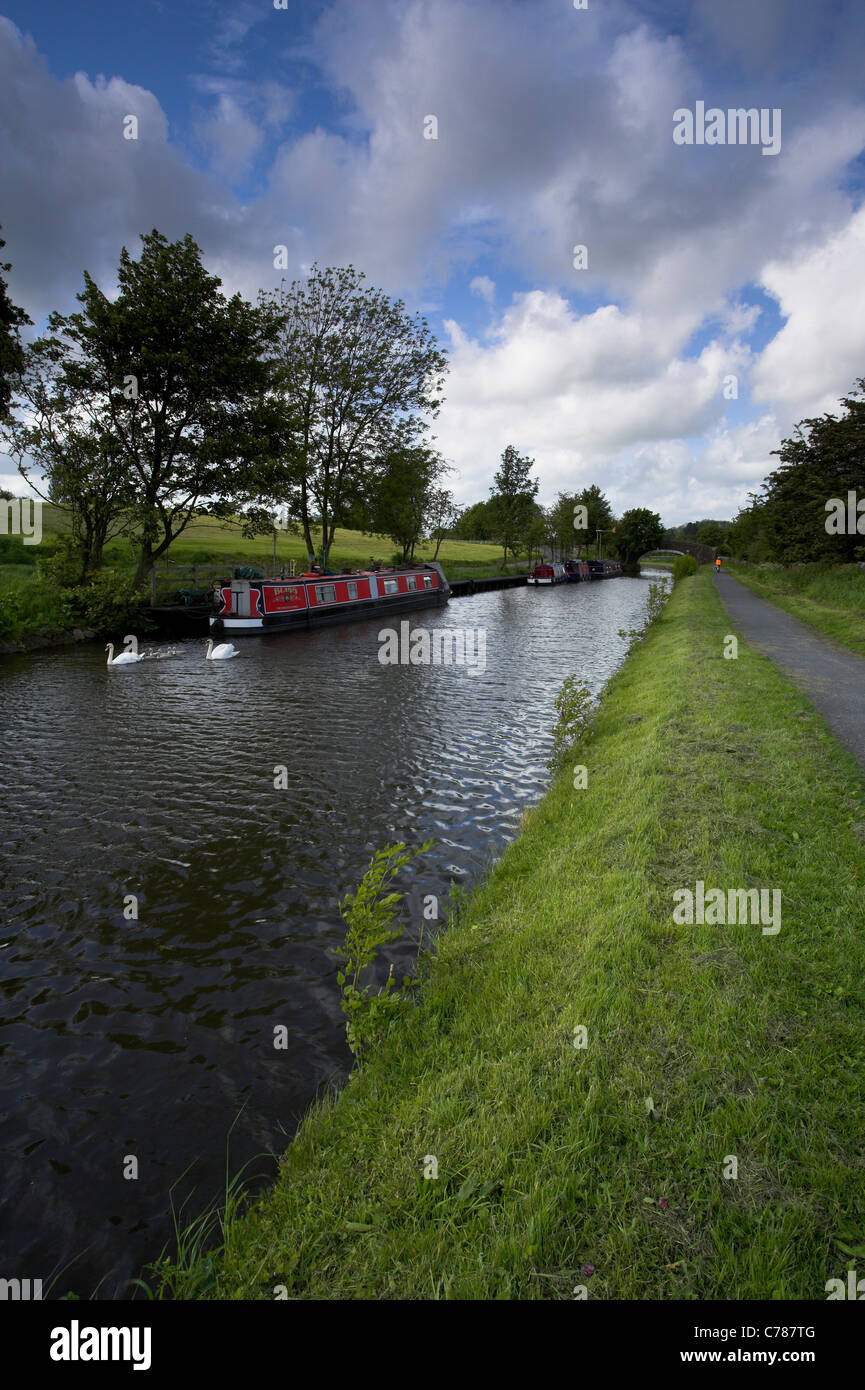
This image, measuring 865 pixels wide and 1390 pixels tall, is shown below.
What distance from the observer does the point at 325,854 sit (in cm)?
713

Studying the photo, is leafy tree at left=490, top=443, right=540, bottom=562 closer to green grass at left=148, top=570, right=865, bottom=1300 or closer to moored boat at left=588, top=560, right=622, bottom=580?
moored boat at left=588, top=560, right=622, bottom=580

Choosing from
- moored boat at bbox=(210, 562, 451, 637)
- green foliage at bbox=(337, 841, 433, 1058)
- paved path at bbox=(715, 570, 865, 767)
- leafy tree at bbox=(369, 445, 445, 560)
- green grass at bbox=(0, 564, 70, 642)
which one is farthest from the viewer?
leafy tree at bbox=(369, 445, 445, 560)

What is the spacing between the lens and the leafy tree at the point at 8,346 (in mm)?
21406

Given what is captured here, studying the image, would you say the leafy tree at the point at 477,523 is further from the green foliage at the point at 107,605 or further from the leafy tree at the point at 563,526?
the green foliage at the point at 107,605

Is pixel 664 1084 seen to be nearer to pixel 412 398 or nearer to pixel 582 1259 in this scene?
pixel 582 1259

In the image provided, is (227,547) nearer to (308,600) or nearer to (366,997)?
(308,600)

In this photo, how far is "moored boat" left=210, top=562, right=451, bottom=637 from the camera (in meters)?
24.0

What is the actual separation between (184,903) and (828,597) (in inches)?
1173

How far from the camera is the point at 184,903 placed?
610 cm

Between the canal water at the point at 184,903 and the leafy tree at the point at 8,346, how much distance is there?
45.8 feet

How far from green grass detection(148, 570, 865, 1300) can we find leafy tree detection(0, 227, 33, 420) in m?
25.8

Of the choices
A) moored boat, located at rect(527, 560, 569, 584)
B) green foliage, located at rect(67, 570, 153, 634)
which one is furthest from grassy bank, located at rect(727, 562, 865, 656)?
green foliage, located at rect(67, 570, 153, 634)
